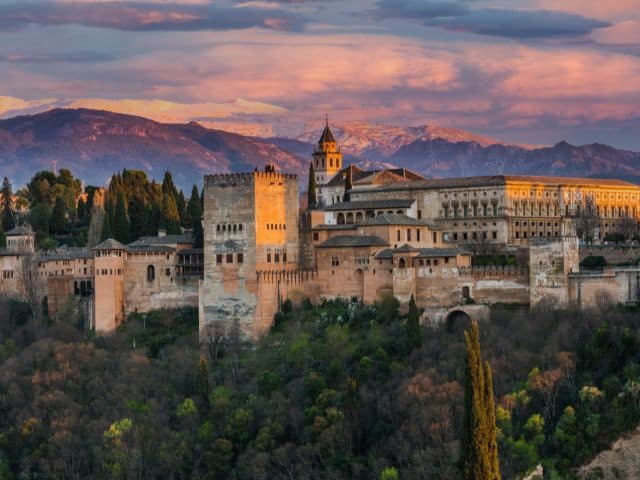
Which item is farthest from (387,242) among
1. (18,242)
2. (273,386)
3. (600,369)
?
(18,242)

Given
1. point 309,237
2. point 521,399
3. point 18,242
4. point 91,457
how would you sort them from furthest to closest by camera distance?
point 18,242, point 309,237, point 91,457, point 521,399

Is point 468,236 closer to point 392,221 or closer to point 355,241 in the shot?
point 392,221

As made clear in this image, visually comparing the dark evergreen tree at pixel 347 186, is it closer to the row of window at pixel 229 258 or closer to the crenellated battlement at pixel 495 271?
the row of window at pixel 229 258

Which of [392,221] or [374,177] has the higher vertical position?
[374,177]

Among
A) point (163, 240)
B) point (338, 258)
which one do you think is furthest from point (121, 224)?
point (338, 258)

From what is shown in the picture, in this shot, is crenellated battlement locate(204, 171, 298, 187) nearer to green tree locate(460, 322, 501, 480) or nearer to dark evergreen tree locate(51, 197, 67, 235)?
green tree locate(460, 322, 501, 480)

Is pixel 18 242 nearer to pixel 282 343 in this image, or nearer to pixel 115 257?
pixel 115 257
